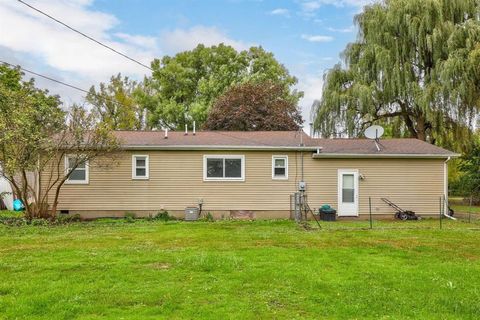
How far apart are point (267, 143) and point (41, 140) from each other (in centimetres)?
750

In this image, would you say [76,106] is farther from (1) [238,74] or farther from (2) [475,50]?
(1) [238,74]

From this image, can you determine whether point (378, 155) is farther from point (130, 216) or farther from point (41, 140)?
point (41, 140)

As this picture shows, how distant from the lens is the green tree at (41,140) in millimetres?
11914

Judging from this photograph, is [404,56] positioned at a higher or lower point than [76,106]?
higher

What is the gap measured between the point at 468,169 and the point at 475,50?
681 cm

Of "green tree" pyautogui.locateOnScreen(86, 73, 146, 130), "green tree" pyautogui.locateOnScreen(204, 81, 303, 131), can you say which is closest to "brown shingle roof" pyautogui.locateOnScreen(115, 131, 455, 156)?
"green tree" pyautogui.locateOnScreen(204, 81, 303, 131)

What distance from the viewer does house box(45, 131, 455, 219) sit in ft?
48.9

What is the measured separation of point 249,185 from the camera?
49.4 feet

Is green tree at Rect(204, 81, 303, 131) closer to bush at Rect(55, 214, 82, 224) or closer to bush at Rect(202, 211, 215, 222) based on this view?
bush at Rect(202, 211, 215, 222)

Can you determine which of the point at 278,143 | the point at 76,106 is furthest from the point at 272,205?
the point at 76,106

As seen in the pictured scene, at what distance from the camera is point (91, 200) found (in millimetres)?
14914

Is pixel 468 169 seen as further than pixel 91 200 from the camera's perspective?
Yes

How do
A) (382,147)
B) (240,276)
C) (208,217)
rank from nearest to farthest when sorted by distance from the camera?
(240,276), (208,217), (382,147)

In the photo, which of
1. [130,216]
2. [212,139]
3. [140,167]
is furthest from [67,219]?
[212,139]
